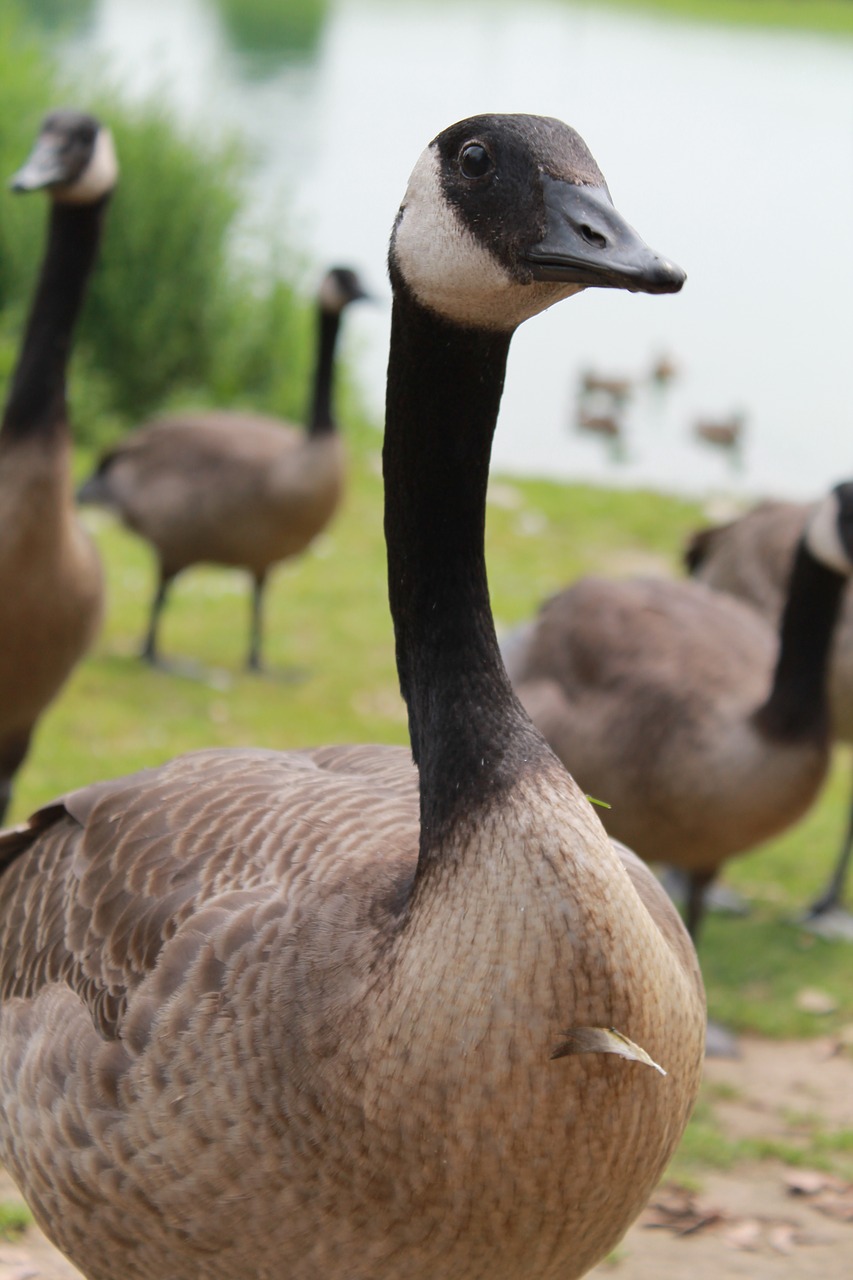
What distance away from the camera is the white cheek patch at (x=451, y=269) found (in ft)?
7.01

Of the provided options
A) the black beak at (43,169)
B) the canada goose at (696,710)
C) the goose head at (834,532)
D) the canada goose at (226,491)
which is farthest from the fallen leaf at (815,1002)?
the black beak at (43,169)

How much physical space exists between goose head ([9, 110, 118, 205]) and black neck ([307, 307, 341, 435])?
3378 mm

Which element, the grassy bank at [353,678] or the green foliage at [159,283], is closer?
the grassy bank at [353,678]

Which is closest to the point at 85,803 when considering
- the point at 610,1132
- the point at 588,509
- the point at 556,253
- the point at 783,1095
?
the point at 610,1132

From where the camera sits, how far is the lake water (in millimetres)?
15445

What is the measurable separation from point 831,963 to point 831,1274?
248cm

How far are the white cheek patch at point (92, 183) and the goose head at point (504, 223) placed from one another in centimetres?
340

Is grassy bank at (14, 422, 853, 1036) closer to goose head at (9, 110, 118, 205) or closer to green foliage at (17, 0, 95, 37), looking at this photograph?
goose head at (9, 110, 118, 205)

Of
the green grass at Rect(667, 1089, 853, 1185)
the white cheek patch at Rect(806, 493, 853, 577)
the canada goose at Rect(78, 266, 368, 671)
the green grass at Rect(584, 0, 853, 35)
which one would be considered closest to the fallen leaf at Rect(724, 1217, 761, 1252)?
the green grass at Rect(667, 1089, 853, 1185)

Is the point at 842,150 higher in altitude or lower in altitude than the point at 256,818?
higher

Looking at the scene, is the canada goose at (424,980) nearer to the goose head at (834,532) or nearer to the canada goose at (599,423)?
the goose head at (834,532)

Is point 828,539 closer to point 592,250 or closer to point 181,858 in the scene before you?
point 181,858

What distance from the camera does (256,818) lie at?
282 centimetres

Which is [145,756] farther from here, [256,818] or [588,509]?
[588,509]
